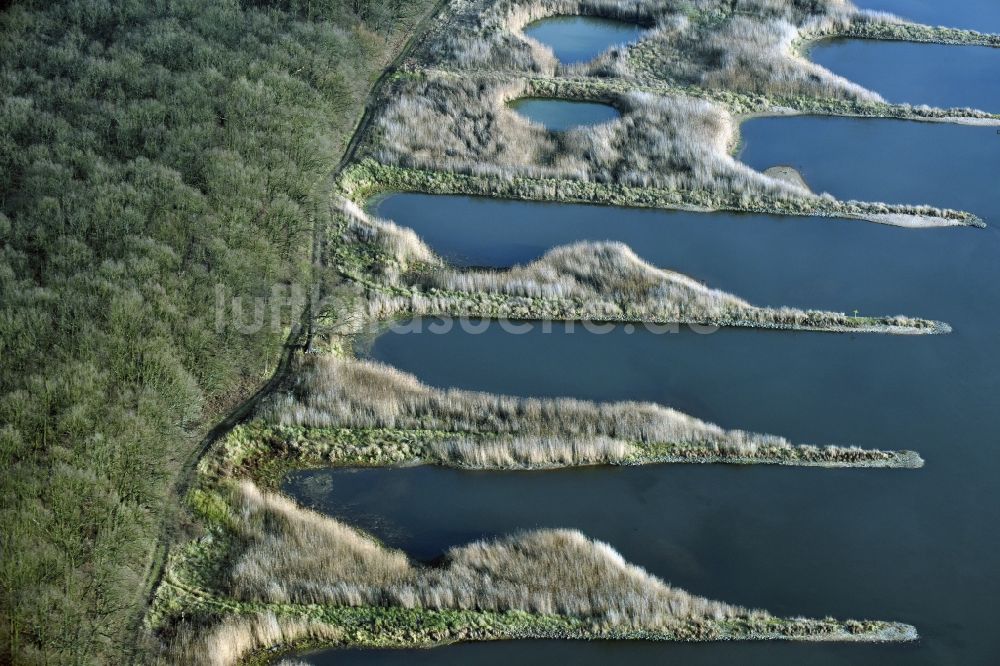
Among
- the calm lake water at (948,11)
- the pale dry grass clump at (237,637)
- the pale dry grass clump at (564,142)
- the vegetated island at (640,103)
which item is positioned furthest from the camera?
the calm lake water at (948,11)

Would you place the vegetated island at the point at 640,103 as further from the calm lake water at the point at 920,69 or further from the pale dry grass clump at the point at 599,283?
the pale dry grass clump at the point at 599,283

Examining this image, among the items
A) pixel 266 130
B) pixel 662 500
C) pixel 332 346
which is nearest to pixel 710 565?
pixel 662 500

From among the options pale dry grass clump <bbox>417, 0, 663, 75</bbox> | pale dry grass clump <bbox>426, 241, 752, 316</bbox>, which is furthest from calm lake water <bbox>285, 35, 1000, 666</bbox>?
pale dry grass clump <bbox>417, 0, 663, 75</bbox>

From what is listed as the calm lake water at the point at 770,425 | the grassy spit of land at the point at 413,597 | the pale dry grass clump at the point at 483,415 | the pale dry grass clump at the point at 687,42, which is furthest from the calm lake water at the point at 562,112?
the grassy spit of land at the point at 413,597

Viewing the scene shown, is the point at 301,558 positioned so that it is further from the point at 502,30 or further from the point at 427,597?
the point at 502,30

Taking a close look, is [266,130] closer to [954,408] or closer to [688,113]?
[688,113]

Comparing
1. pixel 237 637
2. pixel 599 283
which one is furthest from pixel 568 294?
pixel 237 637
